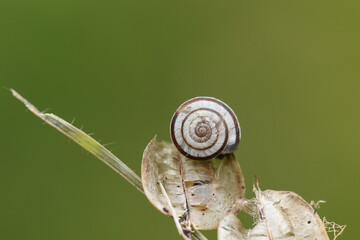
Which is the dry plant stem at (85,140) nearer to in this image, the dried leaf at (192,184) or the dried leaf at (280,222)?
the dried leaf at (192,184)

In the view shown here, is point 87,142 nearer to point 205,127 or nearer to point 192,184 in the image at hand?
point 192,184

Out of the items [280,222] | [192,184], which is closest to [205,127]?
[192,184]

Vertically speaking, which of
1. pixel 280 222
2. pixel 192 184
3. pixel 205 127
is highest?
pixel 205 127

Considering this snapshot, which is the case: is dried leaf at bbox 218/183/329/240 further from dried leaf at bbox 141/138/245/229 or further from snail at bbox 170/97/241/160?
snail at bbox 170/97/241/160

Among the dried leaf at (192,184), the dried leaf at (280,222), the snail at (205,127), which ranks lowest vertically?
the dried leaf at (280,222)

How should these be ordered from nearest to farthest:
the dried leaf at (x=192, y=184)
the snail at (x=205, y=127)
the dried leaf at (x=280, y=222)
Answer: the dried leaf at (x=280, y=222) → the dried leaf at (x=192, y=184) → the snail at (x=205, y=127)

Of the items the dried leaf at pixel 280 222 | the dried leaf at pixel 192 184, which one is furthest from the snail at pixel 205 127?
the dried leaf at pixel 280 222

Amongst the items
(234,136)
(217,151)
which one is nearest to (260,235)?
(217,151)
